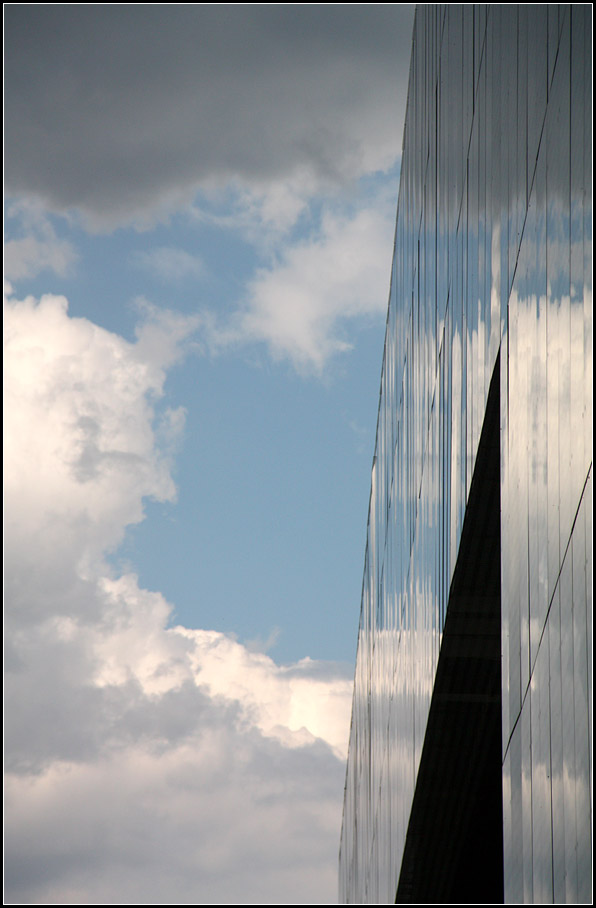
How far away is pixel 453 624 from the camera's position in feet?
63.1

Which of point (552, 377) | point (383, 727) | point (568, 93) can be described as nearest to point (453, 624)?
point (552, 377)

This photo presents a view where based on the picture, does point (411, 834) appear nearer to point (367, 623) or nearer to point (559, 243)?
point (367, 623)

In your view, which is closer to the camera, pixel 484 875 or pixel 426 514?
pixel 426 514

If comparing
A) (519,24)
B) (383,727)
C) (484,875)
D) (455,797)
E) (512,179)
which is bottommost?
(484,875)

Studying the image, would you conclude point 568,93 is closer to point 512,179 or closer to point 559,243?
point 559,243

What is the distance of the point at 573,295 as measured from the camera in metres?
8.69

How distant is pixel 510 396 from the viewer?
11.8 meters

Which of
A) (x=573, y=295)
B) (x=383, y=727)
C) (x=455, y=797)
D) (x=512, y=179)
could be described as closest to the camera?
(x=573, y=295)

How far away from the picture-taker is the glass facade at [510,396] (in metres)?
8.33

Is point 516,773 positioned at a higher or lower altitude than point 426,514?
lower

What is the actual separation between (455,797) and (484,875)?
5155 mm

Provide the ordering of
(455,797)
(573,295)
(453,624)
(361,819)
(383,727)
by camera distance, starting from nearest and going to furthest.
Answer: (573,295) → (453,624) → (455,797) → (383,727) → (361,819)

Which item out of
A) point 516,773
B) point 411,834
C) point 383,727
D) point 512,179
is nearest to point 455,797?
point 411,834

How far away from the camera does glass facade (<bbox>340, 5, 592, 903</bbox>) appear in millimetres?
8328
